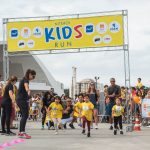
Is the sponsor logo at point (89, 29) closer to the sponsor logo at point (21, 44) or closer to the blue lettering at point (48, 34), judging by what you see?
the blue lettering at point (48, 34)

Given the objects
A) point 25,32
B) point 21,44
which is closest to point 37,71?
point 21,44

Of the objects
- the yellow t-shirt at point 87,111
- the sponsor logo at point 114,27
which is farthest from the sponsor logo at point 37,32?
the yellow t-shirt at point 87,111

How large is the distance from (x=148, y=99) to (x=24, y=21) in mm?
5535

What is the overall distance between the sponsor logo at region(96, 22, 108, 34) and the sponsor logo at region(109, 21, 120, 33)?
185 mm

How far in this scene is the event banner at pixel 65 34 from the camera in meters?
16.3

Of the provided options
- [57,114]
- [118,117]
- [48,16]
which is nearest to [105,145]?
[118,117]

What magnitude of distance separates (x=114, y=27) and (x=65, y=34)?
5.96ft

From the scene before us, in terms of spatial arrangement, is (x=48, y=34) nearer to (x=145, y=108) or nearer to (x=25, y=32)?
(x=25, y=32)

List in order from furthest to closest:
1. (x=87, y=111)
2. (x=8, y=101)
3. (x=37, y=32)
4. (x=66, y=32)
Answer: (x=37, y=32) → (x=66, y=32) → (x=87, y=111) → (x=8, y=101)

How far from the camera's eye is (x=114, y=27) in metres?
16.2

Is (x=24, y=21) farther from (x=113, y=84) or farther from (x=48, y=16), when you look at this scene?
(x=113, y=84)

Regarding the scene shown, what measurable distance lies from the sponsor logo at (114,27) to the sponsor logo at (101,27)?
18 centimetres

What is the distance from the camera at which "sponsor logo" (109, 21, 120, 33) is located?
16094 millimetres

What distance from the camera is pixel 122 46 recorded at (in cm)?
1605
